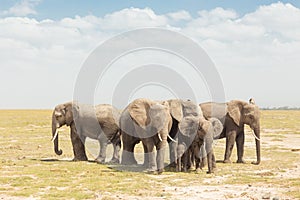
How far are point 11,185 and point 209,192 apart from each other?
7.12 metres

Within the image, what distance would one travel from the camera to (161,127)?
1845 centimetres

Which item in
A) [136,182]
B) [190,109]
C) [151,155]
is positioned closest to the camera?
[136,182]

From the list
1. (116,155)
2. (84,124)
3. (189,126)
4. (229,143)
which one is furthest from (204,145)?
(84,124)

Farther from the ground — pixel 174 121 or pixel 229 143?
pixel 174 121

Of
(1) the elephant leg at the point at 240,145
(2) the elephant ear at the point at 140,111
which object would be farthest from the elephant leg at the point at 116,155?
(1) the elephant leg at the point at 240,145

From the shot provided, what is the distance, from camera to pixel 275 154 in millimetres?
28312

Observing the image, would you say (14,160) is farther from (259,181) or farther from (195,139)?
(259,181)

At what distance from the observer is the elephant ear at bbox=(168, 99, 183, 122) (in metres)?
19.8

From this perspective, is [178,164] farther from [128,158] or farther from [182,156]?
[128,158]

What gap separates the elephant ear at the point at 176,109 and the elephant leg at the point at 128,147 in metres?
2.40

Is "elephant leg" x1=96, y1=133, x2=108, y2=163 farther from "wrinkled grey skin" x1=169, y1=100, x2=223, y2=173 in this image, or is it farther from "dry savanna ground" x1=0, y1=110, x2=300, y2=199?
"wrinkled grey skin" x1=169, y1=100, x2=223, y2=173

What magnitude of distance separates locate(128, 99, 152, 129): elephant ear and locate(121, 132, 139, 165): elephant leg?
6.57 ft

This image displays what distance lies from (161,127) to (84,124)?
19.6 feet

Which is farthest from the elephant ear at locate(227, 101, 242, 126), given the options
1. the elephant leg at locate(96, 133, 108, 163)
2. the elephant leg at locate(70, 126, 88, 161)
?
the elephant leg at locate(70, 126, 88, 161)
